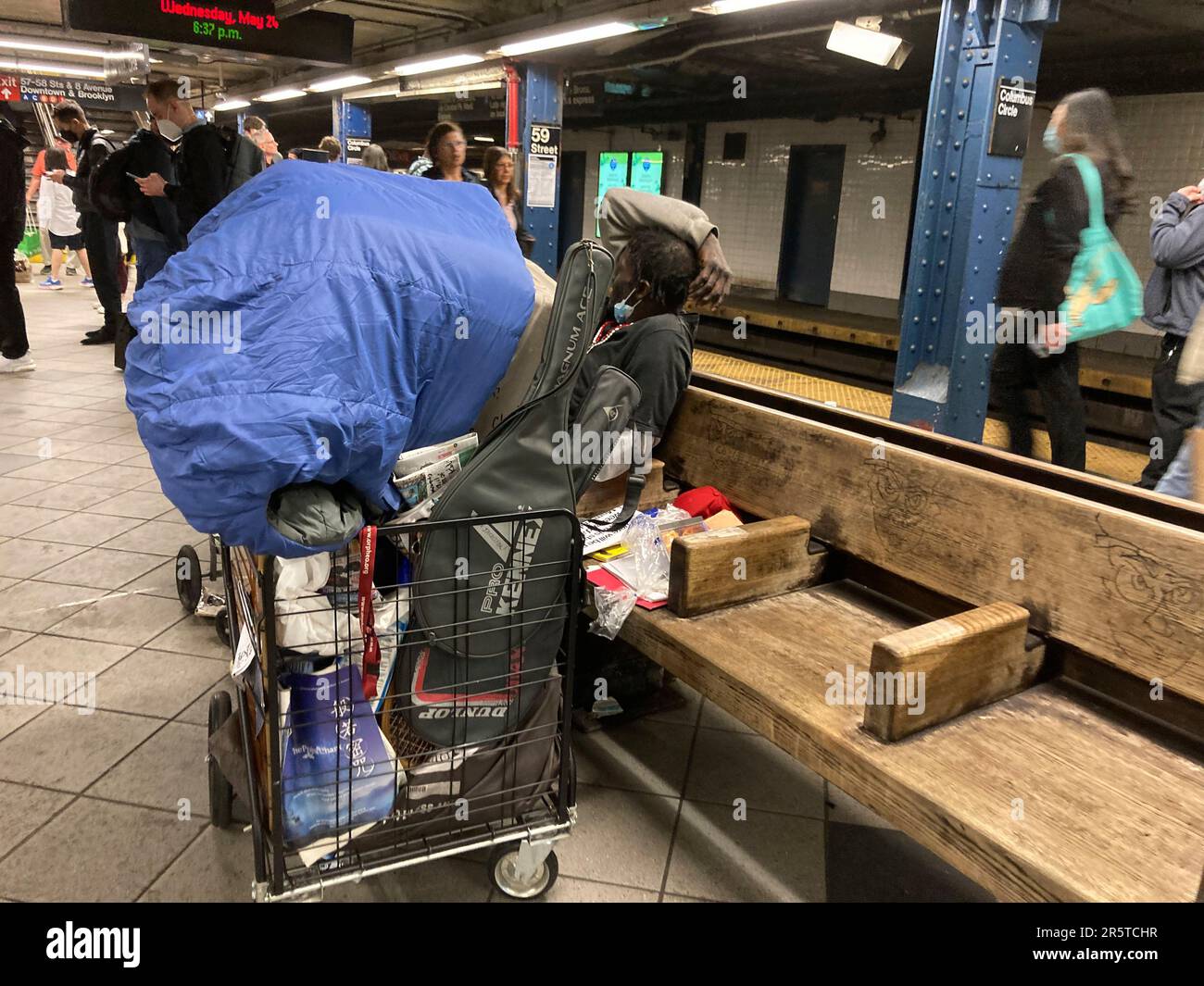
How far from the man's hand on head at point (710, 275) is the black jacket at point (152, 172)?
3877mm

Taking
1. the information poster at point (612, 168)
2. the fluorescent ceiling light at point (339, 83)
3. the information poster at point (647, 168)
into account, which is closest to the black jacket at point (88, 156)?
the fluorescent ceiling light at point (339, 83)

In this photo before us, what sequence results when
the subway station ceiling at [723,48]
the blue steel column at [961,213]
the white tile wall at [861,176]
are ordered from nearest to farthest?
the blue steel column at [961,213] < the subway station ceiling at [723,48] < the white tile wall at [861,176]

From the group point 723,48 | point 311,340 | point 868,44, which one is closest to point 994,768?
point 311,340

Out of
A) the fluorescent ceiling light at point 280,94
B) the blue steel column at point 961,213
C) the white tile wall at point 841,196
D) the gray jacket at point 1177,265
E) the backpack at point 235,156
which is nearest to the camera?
the gray jacket at point 1177,265

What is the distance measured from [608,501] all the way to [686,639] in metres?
0.83

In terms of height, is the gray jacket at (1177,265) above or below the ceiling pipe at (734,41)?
below

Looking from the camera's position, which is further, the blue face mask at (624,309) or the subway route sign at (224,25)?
the subway route sign at (224,25)

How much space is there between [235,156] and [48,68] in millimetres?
12869

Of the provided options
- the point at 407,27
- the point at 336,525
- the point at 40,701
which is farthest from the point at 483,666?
the point at 407,27

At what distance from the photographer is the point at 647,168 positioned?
14.8 meters

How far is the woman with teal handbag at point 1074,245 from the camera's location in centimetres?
309

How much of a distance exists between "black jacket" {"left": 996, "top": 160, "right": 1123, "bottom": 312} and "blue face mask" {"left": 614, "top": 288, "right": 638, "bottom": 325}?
1613 millimetres

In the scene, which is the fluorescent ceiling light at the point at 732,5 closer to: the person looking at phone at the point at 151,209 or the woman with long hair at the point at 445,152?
the woman with long hair at the point at 445,152

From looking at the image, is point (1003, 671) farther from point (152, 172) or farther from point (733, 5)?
point (733, 5)
